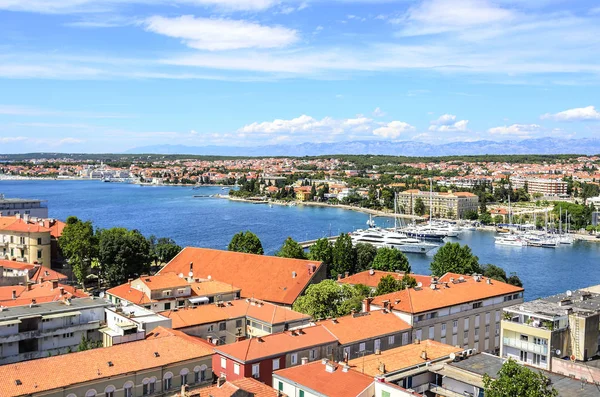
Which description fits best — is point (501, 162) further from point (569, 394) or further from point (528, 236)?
point (569, 394)

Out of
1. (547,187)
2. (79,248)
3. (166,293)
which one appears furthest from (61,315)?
(547,187)

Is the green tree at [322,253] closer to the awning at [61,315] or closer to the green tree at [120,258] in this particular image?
the green tree at [120,258]

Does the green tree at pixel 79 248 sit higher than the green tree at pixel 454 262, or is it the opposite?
the green tree at pixel 79 248

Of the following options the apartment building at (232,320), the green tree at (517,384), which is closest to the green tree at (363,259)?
the apartment building at (232,320)

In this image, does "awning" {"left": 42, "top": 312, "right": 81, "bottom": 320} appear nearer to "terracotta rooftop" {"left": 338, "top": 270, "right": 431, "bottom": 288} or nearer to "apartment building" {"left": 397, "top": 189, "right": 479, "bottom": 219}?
"terracotta rooftop" {"left": 338, "top": 270, "right": 431, "bottom": 288}

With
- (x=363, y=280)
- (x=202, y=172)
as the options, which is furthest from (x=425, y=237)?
(x=202, y=172)

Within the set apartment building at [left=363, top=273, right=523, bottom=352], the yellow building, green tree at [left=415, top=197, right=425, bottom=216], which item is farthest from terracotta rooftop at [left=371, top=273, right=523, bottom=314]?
green tree at [left=415, top=197, right=425, bottom=216]

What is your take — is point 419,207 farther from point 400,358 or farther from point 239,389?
point 239,389
